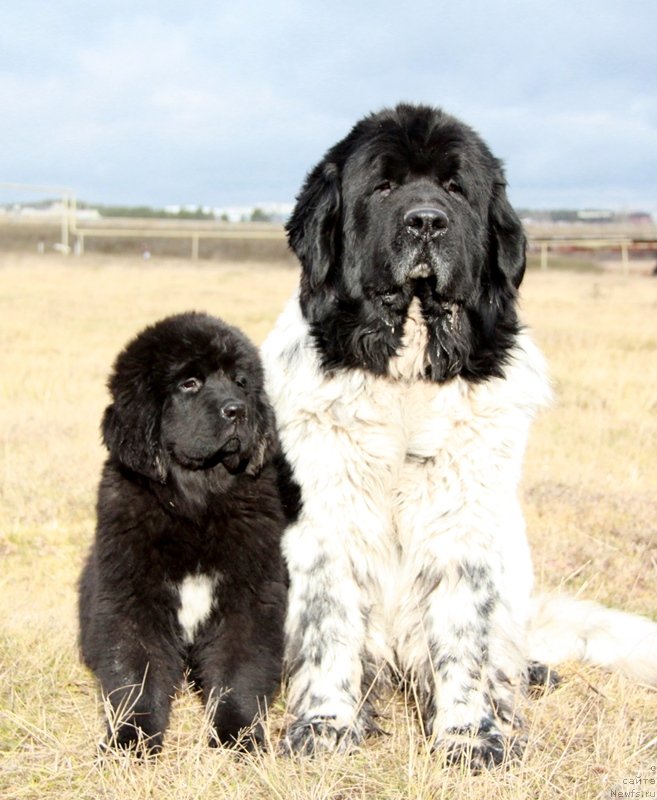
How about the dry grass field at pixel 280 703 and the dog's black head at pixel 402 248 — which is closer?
the dry grass field at pixel 280 703

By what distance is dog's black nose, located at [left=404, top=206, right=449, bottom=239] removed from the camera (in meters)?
3.20

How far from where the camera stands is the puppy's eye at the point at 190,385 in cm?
357

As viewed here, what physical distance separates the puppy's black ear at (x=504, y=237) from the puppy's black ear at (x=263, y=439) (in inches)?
36.6

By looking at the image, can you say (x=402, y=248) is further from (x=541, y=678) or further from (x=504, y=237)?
(x=541, y=678)

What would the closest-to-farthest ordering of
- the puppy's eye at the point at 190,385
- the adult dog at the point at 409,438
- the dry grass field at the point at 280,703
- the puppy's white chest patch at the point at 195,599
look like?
the dry grass field at the point at 280,703 → the adult dog at the point at 409,438 → the puppy's white chest patch at the point at 195,599 → the puppy's eye at the point at 190,385

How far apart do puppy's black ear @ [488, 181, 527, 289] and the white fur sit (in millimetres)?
332

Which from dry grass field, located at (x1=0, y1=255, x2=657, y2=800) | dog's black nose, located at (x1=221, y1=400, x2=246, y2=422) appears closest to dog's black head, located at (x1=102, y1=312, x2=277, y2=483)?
dog's black nose, located at (x1=221, y1=400, x2=246, y2=422)

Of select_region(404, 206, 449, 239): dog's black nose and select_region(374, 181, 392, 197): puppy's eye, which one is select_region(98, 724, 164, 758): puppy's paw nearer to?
select_region(404, 206, 449, 239): dog's black nose

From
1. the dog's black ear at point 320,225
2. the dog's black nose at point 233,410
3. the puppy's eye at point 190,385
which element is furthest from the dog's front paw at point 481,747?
the dog's black ear at point 320,225

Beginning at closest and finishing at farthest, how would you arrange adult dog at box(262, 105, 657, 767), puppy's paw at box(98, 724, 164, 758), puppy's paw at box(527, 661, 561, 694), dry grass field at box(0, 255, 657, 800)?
dry grass field at box(0, 255, 657, 800), puppy's paw at box(98, 724, 164, 758), adult dog at box(262, 105, 657, 767), puppy's paw at box(527, 661, 561, 694)

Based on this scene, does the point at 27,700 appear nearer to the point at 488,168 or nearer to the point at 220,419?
the point at 220,419

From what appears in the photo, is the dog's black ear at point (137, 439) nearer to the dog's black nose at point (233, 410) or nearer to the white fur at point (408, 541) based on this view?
the dog's black nose at point (233, 410)

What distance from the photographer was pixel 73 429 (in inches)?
302

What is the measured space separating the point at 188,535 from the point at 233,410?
0.45 meters
